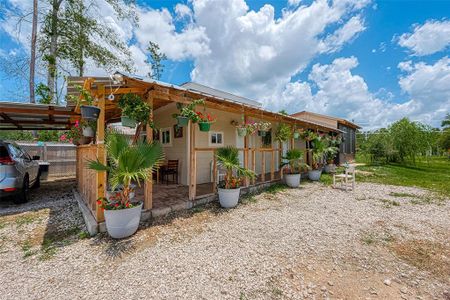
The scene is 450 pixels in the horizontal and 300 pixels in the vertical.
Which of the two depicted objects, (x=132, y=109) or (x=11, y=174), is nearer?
(x=132, y=109)

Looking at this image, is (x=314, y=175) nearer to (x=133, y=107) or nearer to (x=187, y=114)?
(x=187, y=114)

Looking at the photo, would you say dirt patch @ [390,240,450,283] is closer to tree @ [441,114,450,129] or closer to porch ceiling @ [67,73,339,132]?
porch ceiling @ [67,73,339,132]

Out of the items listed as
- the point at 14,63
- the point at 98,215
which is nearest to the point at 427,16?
the point at 98,215

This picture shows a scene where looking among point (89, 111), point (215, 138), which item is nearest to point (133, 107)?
point (89, 111)

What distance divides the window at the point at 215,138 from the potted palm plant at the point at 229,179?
1954 mm

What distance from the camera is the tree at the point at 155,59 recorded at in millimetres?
23547

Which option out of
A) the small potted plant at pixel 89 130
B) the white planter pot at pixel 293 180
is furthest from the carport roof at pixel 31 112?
the white planter pot at pixel 293 180

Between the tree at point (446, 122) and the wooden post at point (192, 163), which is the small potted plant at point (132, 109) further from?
the tree at point (446, 122)

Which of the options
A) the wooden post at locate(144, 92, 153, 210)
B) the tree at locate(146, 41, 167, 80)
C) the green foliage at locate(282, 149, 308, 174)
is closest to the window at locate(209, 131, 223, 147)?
the green foliage at locate(282, 149, 308, 174)

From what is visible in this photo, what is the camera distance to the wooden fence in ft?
31.3

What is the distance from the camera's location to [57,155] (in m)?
10.2

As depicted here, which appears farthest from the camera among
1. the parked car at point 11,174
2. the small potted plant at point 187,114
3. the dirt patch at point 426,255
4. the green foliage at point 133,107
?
the parked car at point 11,174

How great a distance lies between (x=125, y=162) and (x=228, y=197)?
258 cm

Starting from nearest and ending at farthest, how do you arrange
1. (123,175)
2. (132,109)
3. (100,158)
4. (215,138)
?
1. (123,175)
2. (100,158)
3. (132,109)
4. (215,138)
